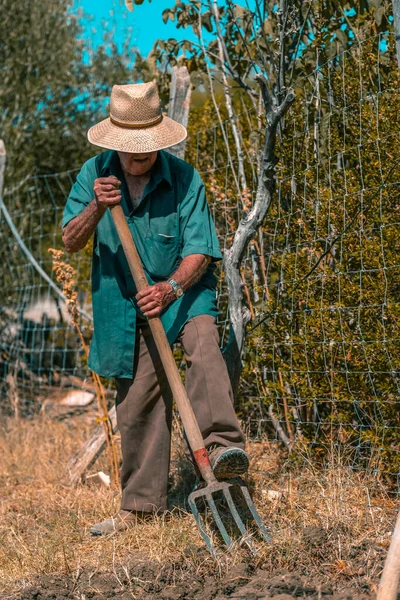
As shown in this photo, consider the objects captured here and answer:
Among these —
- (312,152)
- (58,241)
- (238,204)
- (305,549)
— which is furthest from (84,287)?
(305,549)

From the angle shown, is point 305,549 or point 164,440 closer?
point 305,549

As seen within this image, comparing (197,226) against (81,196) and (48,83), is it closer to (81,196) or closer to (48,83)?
(81,196)

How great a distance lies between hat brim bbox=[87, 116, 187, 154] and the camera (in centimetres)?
376

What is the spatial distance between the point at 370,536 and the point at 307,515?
0.35 meters

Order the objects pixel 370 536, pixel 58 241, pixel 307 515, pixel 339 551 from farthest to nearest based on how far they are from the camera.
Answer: pixel 58 241
pixel 307 515
pixel 370 536
pixel 339 551

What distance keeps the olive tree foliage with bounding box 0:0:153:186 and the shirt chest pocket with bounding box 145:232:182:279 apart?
4.98 m

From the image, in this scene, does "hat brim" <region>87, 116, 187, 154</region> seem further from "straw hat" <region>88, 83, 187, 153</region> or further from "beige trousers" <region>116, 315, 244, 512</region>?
"beige trousers" <region>116, 315, 244, 512</region>

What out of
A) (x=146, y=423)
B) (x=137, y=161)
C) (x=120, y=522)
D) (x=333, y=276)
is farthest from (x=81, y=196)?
(x=120, y=522)

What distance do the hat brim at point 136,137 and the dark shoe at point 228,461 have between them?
4.68 feet

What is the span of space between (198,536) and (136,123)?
1.99 metres

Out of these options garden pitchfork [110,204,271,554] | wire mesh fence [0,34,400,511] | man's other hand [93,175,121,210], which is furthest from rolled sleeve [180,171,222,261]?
wire mesh fence [0,34,400,511]

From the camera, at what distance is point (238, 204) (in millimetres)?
5250

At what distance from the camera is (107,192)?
368cm

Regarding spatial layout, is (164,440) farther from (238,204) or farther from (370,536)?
(238,204)
